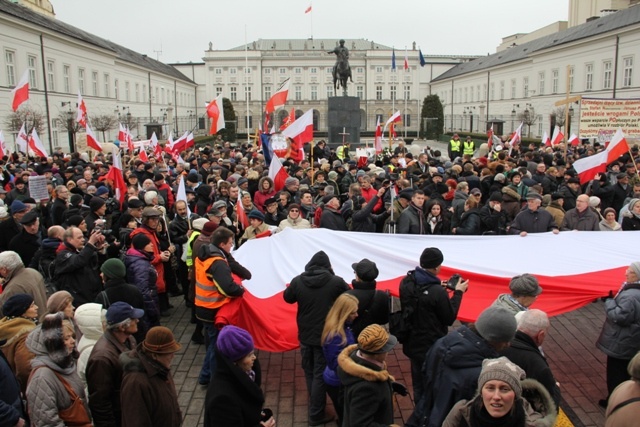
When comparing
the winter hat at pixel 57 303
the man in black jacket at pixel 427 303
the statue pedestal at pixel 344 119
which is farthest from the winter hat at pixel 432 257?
the statue pedestal at pixel 344 119

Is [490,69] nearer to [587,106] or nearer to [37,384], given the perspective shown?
[587,106]

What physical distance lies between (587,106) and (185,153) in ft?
45.5

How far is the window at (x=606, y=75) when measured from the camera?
3906cm

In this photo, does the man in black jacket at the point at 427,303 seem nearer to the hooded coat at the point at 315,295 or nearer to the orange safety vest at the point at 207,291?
the hooded coat at the point at 315,295

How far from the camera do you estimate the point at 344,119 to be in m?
28.0

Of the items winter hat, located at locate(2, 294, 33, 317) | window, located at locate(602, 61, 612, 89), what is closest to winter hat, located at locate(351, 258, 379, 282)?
winter hat, located at locate(2, 294, 33, 317)

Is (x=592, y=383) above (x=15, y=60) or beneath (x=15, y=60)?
beneath

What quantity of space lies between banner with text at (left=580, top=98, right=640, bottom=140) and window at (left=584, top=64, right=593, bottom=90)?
29.4 m

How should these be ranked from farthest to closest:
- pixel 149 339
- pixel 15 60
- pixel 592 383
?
pixel 15 60 < pixel 592 383 < pixel 149 339

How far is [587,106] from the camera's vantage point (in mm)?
15398

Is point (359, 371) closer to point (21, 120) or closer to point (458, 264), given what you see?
point (458, 264)

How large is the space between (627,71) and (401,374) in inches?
1499

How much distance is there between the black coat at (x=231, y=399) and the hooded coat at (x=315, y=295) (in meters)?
1.68

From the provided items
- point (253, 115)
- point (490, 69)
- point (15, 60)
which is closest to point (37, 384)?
point (15, 60)
